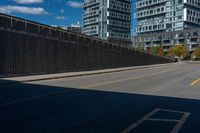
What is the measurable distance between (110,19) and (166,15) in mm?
30442

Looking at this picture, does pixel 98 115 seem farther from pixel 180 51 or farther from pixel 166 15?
pixel 166 15

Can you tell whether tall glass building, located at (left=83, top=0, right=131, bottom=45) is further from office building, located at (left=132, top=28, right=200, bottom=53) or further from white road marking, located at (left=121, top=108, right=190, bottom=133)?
white road marking, located at (left=121, top=108, right=190, bottom=133)

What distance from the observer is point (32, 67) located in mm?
28156

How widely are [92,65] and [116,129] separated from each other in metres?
33.0

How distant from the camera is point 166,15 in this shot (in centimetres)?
17188

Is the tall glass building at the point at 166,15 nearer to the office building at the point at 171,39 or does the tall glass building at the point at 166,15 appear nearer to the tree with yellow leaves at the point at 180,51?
the office building at the point at 171,39

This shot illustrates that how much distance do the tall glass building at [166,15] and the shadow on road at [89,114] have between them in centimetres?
15616

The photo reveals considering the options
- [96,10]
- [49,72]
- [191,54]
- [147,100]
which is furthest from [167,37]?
[147,100]

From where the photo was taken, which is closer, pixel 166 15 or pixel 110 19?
pixel 166 15

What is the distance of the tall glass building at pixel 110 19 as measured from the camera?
183m

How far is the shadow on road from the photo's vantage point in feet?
24.2

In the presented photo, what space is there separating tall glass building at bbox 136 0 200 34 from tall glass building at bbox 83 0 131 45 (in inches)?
332

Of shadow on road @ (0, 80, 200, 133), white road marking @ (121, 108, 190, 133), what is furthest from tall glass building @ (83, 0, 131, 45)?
white road marking @ (121, 108, 190, 133)

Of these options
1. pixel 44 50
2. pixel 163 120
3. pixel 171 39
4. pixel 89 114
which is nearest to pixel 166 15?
pixel 171 39
